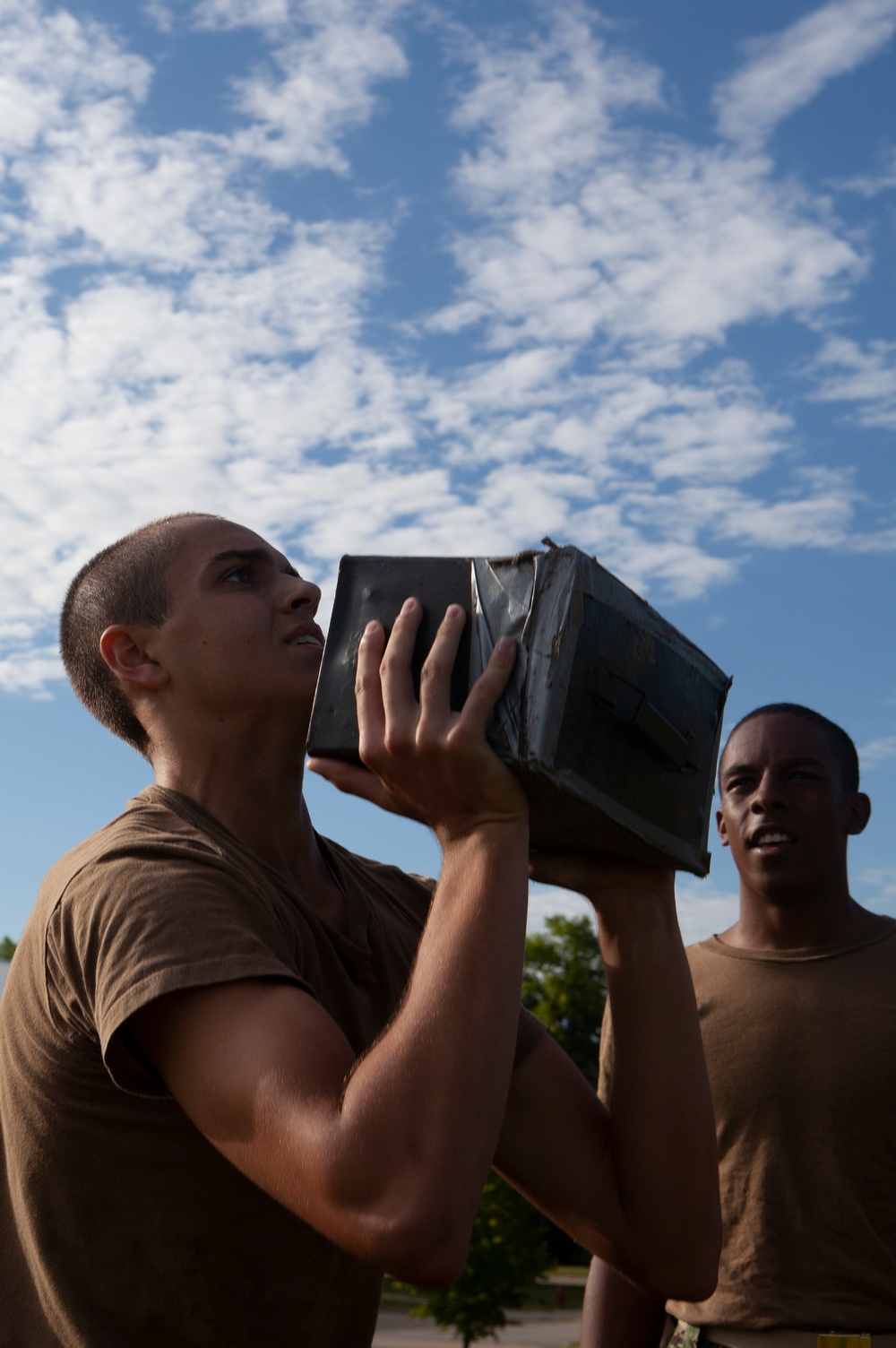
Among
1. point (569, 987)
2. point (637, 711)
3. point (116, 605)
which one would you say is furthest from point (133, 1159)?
point (569, 987)

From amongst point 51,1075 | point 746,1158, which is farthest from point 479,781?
point 746,1158

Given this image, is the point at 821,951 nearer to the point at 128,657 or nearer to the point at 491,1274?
the point at 128,657

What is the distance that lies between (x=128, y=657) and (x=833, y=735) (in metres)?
2.94

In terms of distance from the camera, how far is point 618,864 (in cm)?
265

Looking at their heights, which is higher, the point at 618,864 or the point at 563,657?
the point at 563,657

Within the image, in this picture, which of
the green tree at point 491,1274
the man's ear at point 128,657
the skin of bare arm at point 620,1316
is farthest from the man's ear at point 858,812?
the green tree at point 491,1274

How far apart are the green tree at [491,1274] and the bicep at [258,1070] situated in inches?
862

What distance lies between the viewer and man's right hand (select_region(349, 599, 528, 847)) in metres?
2.05

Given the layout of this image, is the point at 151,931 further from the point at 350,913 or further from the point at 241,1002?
the point at 350,913

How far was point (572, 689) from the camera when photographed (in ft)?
6.93

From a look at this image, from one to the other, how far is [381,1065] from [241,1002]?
0.23 m

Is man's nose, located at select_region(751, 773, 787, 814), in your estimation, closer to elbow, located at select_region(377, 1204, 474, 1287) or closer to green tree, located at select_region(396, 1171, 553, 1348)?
elbow, located at select_region(377, 1204, 474, 1287)

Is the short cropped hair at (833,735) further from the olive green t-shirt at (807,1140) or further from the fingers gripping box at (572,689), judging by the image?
the fingers gripping box at (572,689)

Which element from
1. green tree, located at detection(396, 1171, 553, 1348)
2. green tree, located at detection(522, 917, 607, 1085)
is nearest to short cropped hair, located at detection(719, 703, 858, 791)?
green tree, located at detection(396, 1171, 553, 1348)
